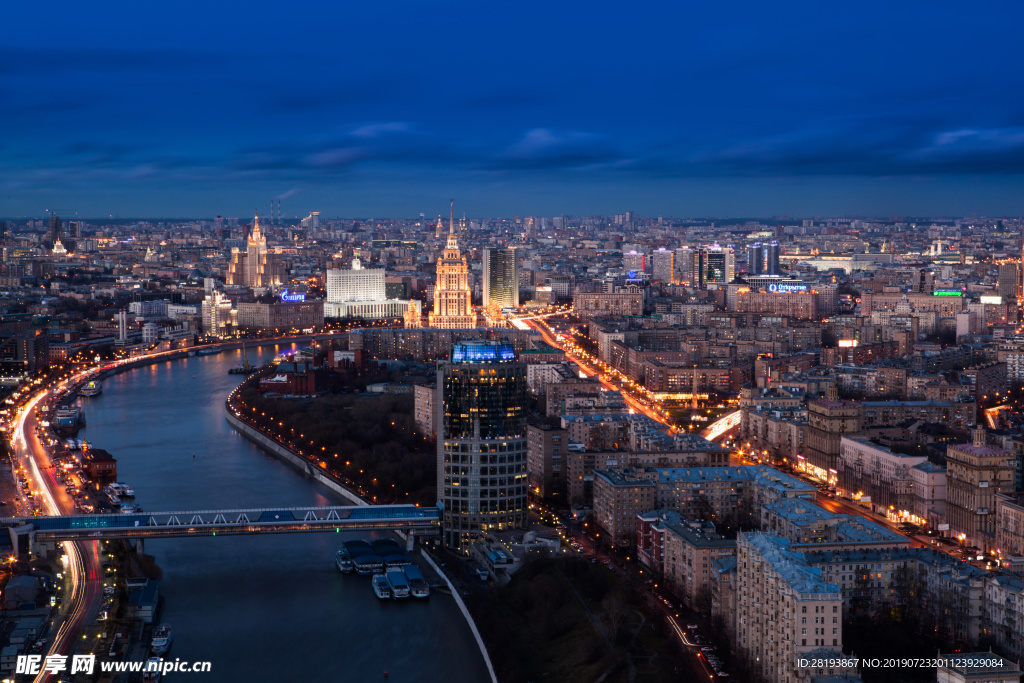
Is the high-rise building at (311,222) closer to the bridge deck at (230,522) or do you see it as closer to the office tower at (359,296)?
the office tower at (359,296)

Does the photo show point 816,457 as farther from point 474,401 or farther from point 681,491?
point 474,401

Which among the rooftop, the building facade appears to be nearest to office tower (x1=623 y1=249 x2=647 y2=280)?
the building facade

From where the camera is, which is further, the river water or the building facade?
the building facade

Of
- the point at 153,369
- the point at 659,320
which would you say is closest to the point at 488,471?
the point at 153,369

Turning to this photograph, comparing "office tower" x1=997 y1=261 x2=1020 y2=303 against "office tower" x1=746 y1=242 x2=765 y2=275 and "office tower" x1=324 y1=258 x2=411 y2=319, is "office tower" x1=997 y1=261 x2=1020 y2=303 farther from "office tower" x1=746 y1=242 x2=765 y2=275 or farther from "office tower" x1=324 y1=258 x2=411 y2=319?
"office tower" x1=324 y1=258 x2=411 y2=319

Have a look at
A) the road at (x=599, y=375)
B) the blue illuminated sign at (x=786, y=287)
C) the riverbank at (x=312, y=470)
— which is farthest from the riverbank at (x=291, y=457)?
the blue illuminated sign at (x=786, y=287)

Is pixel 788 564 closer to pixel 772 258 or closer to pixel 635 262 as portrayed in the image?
pixel 772 258
